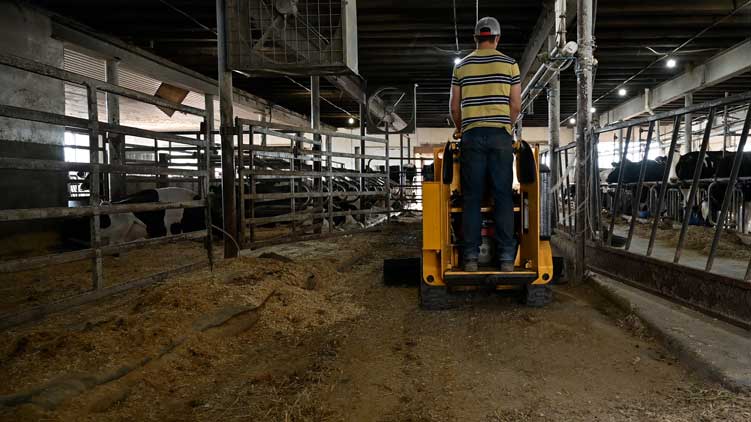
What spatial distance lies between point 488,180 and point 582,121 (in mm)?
1639

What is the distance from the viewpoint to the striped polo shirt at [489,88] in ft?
11.0

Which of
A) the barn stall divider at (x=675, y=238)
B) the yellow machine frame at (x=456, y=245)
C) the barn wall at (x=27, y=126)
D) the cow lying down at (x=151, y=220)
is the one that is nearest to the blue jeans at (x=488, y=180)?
the yellow machine frame at (x=456, y=245)

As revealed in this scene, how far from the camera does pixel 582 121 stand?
4.46m

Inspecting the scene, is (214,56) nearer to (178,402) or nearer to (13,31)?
(13,31)

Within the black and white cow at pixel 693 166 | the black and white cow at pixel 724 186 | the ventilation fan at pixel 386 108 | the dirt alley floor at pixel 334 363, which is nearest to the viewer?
the dirt alley floor at pixel 334 363

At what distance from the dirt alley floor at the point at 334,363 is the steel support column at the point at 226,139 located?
157 cm

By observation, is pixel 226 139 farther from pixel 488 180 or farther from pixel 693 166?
pixel 693 166

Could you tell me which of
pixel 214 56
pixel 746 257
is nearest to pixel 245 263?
pixel 746 257

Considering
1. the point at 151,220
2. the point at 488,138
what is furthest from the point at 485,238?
the point at 151,220

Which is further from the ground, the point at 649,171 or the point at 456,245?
the point at 649,171

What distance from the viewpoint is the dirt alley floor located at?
1.99 m

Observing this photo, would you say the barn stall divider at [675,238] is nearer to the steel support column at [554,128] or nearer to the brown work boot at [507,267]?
the steel support column at [554,128]

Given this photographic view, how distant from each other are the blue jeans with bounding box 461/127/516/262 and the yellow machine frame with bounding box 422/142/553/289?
17cm

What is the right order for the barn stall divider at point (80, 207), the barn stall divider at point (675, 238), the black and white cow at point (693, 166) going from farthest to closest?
the black and white cow at point (693, 166), the barn stall divider at point (675, 238), the barn stall divider at point (80, 207)
